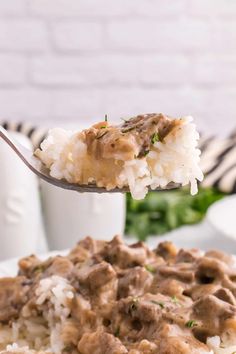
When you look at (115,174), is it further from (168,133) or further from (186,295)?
(186,295)

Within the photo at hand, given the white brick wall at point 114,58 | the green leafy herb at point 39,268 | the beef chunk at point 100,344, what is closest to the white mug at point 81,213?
the green leafy herb at point 39,268

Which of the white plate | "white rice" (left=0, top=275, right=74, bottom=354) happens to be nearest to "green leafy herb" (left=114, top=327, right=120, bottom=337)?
"white rice" (left=0, top=275, right=74, bottom=354)

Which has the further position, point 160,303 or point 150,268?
point 150,268

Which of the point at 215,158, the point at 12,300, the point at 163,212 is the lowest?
the point at 12,300

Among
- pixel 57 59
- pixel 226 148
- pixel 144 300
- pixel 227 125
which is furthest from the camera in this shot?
pixel 227 125

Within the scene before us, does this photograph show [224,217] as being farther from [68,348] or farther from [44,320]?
[68,348]

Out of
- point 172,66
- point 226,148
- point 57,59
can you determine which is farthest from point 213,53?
point 226,148

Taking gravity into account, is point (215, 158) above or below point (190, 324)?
above

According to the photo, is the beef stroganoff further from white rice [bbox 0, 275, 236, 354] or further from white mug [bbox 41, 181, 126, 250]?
white mug [bbox 41, 181, 126, 250]

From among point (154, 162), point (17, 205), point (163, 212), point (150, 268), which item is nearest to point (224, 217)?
point (163, 212)
